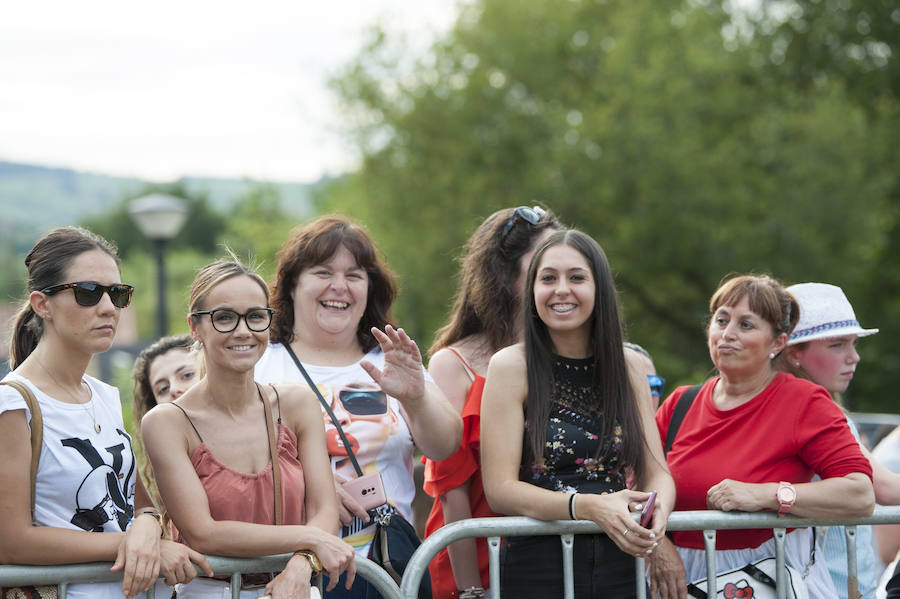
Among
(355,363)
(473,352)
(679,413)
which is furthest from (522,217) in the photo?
(679,413)

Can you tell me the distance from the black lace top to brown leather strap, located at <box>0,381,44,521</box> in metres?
1.58

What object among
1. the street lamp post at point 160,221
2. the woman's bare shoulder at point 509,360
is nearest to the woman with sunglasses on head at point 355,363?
the woman's bare shoulder at point 509,360

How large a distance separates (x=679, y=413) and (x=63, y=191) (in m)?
91.6

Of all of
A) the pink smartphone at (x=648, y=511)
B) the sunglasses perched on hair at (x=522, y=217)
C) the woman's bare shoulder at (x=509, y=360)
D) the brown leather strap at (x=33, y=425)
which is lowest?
the pink smartphone at (x=648, y=511)

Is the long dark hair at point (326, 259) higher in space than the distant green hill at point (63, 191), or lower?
lower

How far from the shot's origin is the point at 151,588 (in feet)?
8.96

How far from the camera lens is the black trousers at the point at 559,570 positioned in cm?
311

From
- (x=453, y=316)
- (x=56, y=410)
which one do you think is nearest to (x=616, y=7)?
(x=453, y=316)

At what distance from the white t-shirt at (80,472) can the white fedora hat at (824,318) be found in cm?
281

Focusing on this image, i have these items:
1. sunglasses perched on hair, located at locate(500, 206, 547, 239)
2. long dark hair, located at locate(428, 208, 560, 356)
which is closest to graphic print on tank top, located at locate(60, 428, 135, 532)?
long dark hair, located at locate(428, 208, 560, 356)

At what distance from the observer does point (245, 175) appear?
62094 millimetres

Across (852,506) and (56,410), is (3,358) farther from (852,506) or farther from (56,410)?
(852,506)

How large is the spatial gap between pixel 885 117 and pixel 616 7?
6123 millimetres

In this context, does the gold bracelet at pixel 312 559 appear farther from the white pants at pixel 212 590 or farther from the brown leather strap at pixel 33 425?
the brown leather strap at pixel 33 425
